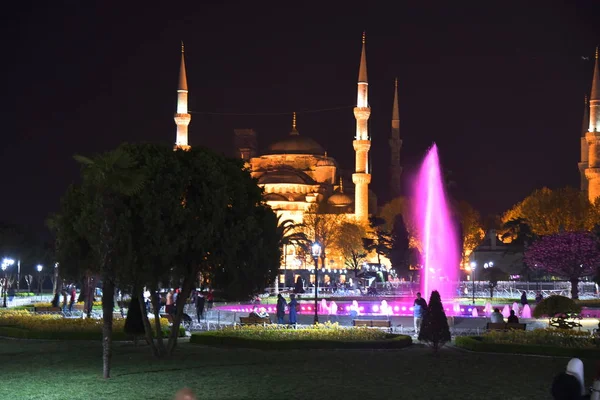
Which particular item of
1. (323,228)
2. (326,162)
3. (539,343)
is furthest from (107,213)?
(326,162)

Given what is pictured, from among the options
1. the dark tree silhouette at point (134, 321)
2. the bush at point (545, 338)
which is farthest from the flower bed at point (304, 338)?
the bush at point (545, 338)

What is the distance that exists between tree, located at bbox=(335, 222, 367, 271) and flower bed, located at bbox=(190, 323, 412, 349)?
Result: 5456 cm

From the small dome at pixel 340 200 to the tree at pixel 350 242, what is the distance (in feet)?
44.2

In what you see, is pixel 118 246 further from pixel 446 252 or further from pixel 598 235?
pixel 446 252

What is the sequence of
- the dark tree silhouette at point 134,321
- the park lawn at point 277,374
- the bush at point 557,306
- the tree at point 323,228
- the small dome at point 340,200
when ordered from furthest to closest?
the small dome at point 340,200 < the tree at point 323,228 < the bush at point 557,306 < the dark tree silhouette at point 134,321 < the park lawn at point 277,374

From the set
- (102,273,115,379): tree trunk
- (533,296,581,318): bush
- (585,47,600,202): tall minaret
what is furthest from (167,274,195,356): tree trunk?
(585,47,600,202): tall minaret

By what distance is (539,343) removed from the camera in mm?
18703

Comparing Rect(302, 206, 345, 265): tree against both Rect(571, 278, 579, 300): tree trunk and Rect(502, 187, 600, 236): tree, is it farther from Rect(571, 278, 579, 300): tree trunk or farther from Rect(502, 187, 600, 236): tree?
Rect(571, 278, 579, 300): tree trunk

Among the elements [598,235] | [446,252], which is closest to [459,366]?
[598,235]

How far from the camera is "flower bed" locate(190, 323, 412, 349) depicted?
1903cm

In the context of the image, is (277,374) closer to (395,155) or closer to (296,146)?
(395,155)

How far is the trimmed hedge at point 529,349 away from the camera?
17.8 metres

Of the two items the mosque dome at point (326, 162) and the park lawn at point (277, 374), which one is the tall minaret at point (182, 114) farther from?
the park lawn at point (277, 374)

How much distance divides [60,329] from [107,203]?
770cm
